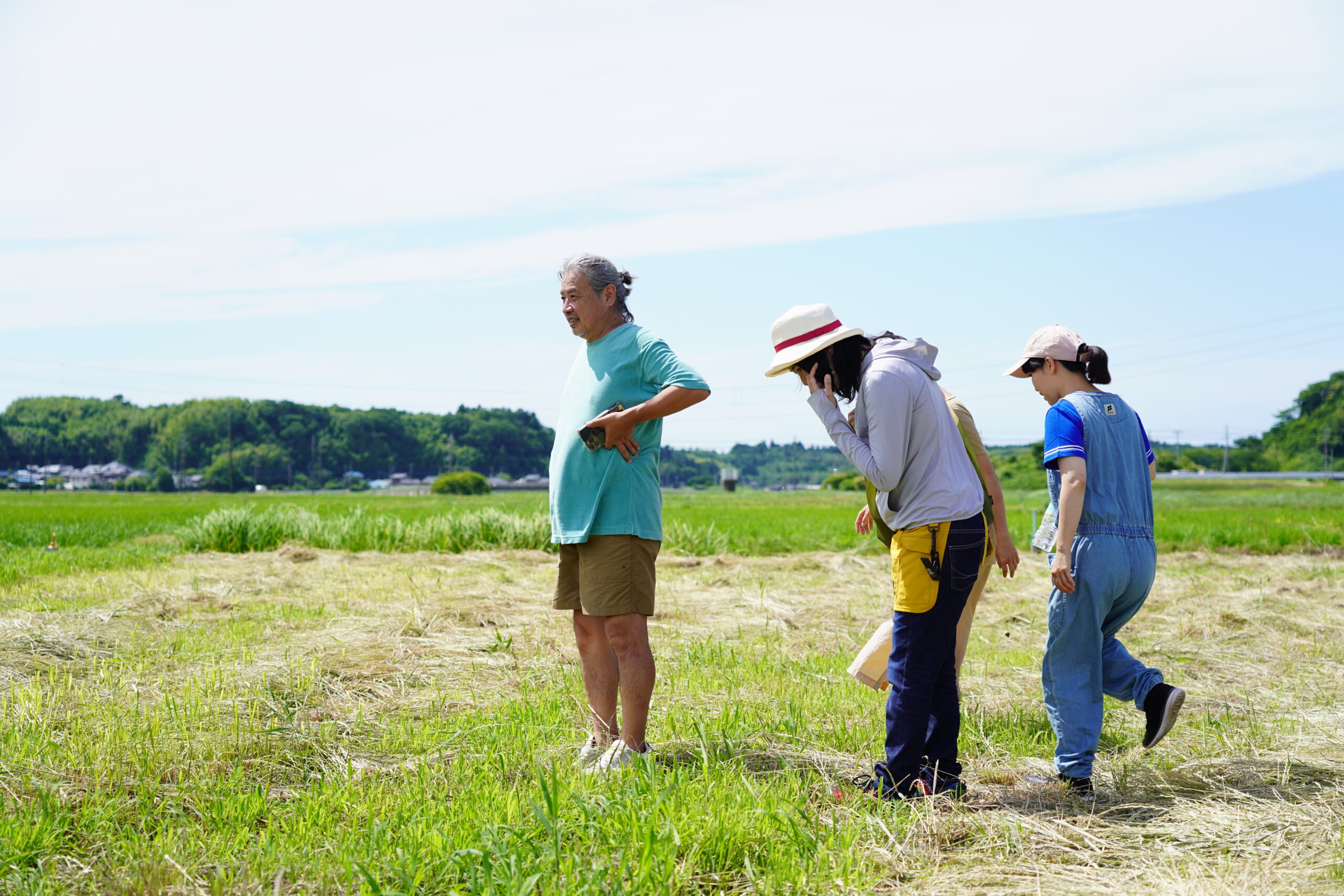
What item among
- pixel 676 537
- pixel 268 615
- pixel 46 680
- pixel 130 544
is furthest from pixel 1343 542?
pixel 130 544

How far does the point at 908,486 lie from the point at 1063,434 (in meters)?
0.67

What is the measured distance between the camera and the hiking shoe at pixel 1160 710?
335 centimetres

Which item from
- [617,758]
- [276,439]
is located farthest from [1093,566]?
[276,439]

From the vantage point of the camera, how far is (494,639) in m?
5.92

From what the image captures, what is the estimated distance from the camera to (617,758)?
10.9 ft

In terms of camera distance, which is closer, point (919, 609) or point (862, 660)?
point (919, 609)

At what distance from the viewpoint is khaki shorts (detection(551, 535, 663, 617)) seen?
3.46 metres

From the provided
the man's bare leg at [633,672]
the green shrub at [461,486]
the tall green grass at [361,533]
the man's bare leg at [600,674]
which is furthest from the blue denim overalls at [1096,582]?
the green shrub at [461,486]

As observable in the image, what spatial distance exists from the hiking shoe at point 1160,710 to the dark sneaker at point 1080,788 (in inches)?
13.2

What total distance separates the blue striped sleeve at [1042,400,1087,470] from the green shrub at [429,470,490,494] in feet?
197

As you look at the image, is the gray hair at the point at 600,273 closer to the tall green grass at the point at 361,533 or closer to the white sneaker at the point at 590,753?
the white sneaker at the point at 590,753

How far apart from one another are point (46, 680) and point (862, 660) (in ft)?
13.2

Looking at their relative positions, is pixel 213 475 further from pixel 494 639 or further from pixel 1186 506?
pixel 494 639

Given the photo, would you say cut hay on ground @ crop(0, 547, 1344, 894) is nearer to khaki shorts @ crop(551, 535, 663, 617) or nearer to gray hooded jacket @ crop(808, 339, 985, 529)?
khaki shorts @ crop(551, 535, 663, 617)
